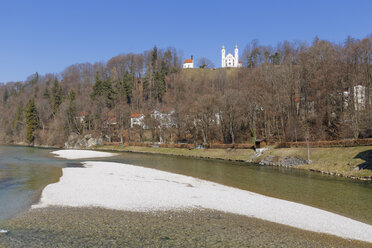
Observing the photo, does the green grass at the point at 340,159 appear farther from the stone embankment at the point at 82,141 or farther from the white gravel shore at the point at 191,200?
the stone embankment at the point at 82,141

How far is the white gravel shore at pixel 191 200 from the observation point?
14852mm

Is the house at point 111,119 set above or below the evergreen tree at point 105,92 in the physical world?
below

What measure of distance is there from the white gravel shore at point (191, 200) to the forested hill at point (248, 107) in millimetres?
35201

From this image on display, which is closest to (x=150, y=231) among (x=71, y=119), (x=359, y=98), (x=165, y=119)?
(x=359, y=98)

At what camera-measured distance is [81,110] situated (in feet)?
350

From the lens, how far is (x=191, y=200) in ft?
64.0

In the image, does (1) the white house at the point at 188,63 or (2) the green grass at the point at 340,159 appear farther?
(1) the white house at the point at 188,63

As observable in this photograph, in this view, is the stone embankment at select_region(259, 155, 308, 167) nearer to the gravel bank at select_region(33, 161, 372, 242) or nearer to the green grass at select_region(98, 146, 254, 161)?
the green grass at select_region(98, 146, 254, 161)

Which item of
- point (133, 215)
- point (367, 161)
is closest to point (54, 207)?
point (133, 215)

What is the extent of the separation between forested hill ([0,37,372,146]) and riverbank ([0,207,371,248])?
40.4 metres

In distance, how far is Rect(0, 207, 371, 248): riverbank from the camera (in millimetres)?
11961

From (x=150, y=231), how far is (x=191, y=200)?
661 centimetres

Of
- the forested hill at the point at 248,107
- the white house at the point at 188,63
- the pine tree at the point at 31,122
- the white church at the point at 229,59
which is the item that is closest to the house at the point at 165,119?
the forested hill at the point at 248,107

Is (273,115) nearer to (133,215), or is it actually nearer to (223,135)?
(223,135)
